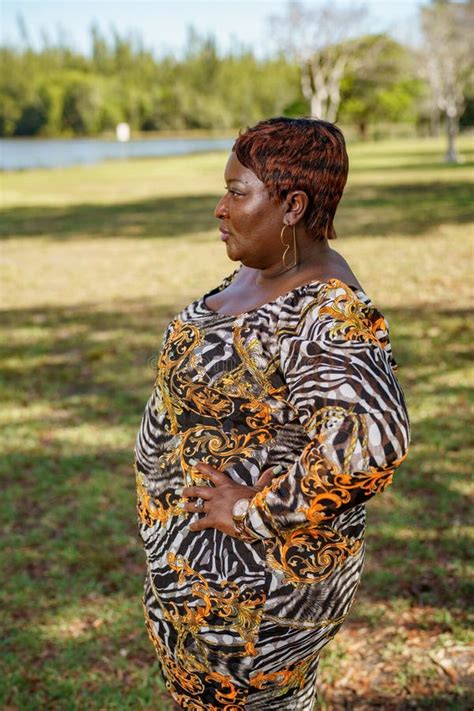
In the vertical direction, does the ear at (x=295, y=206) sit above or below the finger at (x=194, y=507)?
above

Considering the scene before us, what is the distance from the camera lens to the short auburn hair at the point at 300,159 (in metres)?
1.66

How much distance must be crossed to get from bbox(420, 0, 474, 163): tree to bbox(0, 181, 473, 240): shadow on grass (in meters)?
16.3

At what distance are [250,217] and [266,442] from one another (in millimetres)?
522

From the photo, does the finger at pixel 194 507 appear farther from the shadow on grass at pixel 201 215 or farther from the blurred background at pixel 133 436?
the shadow on grass at pixel 201 215

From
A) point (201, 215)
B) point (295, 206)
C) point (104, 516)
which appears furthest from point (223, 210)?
point (201, 215)

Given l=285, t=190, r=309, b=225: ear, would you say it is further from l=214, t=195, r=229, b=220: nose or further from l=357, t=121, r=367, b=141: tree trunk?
l=357, t=121, r=367, b=141: tree trunk

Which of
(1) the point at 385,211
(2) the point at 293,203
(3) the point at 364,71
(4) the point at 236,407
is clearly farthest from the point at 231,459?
(3) the point at 364,71

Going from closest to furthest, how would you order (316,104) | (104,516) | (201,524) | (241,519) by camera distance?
(241,519), (201,524), (104,516), (316,104)

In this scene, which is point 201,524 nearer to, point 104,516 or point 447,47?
point 104,516

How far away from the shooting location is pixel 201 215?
20406 millimetres

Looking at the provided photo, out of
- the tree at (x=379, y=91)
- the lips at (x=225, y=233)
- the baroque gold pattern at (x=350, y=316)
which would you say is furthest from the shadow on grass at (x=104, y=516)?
the tree at (x=379, y=91)

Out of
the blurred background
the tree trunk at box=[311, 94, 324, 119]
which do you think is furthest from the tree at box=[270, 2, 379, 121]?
the blurred background

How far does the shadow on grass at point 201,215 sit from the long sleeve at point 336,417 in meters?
14.6

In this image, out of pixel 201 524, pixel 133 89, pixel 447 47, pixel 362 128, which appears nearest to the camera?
pixel 201 524
